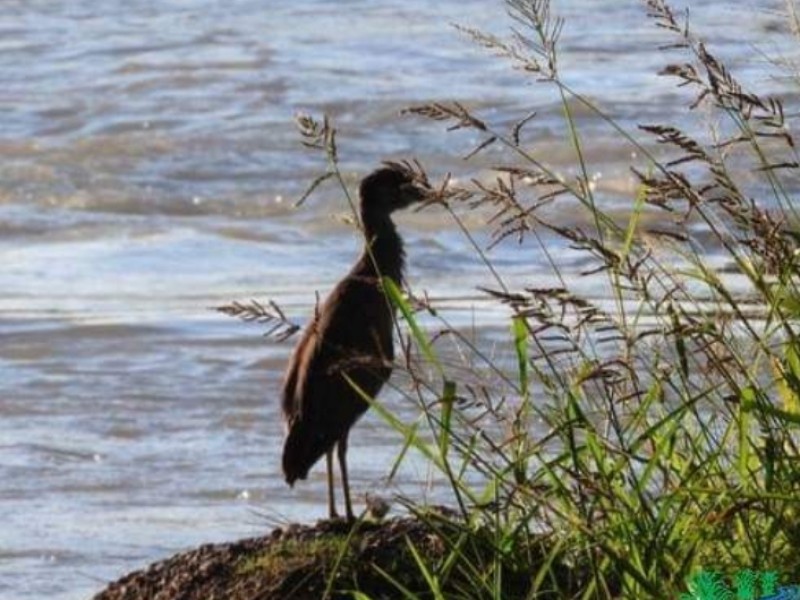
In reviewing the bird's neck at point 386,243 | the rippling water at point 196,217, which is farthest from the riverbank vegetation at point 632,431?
the bird's neck at point 386,243

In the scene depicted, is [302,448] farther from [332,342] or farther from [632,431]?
[632,431]

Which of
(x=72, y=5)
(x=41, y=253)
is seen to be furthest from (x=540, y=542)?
(x=72, y=5)

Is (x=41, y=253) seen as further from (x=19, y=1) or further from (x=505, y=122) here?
(x=19, y=1)

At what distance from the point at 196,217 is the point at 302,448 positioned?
8.77 m

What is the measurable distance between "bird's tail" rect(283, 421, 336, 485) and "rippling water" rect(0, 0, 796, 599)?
1.08 feet

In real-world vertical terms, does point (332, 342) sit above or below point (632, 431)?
below

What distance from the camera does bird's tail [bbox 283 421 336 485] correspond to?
676cm

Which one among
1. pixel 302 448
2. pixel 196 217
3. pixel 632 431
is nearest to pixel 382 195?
pixel 302 448

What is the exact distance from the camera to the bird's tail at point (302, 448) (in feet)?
22.2

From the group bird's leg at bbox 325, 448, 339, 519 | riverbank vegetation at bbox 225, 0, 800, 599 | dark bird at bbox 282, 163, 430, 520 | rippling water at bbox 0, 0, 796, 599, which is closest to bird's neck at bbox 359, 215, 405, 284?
rippling water at bbox 0, 0, 796, 599

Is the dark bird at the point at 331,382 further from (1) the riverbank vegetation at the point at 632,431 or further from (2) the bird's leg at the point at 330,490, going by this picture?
(1) the riverbank vegetation at the point at 632,431

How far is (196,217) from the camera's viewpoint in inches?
609

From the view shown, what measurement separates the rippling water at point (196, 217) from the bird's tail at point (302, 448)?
0.33 meters

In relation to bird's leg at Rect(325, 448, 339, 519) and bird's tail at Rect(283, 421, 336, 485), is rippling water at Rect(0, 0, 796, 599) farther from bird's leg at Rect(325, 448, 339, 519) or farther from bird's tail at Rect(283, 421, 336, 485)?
bird's tail at Rect(283, 421, 336, 485)
